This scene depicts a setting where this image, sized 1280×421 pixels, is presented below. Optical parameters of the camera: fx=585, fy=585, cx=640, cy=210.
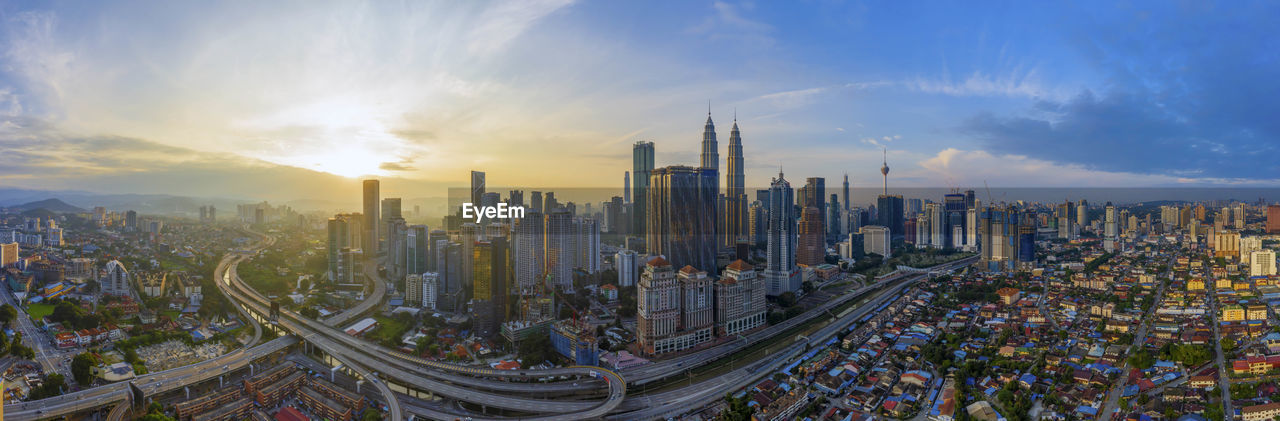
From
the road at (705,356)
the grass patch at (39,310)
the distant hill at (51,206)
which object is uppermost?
the distant hill at (51,206)

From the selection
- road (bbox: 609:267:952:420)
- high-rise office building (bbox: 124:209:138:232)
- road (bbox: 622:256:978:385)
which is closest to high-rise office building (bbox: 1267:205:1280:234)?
road (bbox: 622:256:978:385)

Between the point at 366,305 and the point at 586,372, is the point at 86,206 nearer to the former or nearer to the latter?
the point at 366,305

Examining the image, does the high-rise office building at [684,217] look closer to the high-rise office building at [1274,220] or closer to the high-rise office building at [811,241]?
the high-rise office building at [811,241]

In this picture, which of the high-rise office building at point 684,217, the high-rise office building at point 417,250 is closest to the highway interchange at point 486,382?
the high-rise office building at point 417,250

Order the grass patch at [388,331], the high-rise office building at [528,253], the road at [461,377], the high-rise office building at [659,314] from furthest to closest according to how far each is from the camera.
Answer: the high-rise office building at [528,253] → the grass patch at [388,331] → the high-rise office building at [659,314] → the road at [461,377]

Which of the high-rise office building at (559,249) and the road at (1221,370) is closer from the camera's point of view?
the road at (1221,370)

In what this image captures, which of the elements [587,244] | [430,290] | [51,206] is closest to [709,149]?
[587,244]

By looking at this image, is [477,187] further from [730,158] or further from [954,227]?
[954,227]
